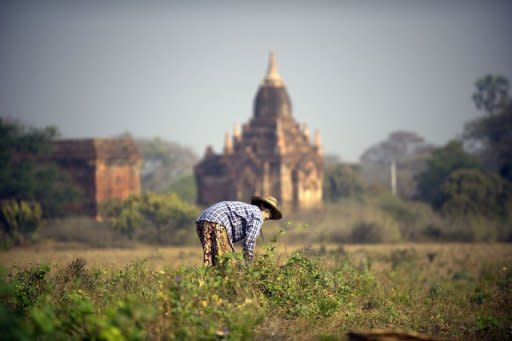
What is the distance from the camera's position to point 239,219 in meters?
8.00

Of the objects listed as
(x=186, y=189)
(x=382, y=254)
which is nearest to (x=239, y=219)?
(x=382, y=254)

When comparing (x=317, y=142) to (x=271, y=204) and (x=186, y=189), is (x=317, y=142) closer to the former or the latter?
(x=186, y=189)

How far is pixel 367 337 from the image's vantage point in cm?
655

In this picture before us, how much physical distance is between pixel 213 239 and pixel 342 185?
3764 centimetres

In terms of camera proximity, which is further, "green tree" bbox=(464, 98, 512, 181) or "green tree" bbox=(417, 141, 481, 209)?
"green tree" bbox=(464, 98, 512, 181)

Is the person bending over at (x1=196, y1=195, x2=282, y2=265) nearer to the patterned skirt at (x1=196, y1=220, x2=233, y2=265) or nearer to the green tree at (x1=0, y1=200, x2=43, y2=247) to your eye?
the patterned skirt at (x1=196, y1=220, x2=233, y2=265)

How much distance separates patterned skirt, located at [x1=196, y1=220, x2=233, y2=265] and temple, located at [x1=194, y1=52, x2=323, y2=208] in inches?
1094

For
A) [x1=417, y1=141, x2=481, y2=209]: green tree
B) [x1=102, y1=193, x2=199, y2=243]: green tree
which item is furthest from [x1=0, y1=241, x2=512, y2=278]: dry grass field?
[x1=417, y1=141, x2=481, y2=209]: green tree

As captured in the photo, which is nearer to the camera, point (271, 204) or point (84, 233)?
point (271, 204)

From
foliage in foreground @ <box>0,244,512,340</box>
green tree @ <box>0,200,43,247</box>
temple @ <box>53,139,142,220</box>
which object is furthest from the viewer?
temple @ <box>53,139,142,220</box>

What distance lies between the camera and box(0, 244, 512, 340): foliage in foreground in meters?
6.45

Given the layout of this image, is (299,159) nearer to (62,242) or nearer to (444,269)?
(62,242)

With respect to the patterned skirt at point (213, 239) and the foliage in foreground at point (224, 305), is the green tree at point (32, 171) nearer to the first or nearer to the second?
the foliage in foreground at point (224, 305)

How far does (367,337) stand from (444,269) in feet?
43.7
